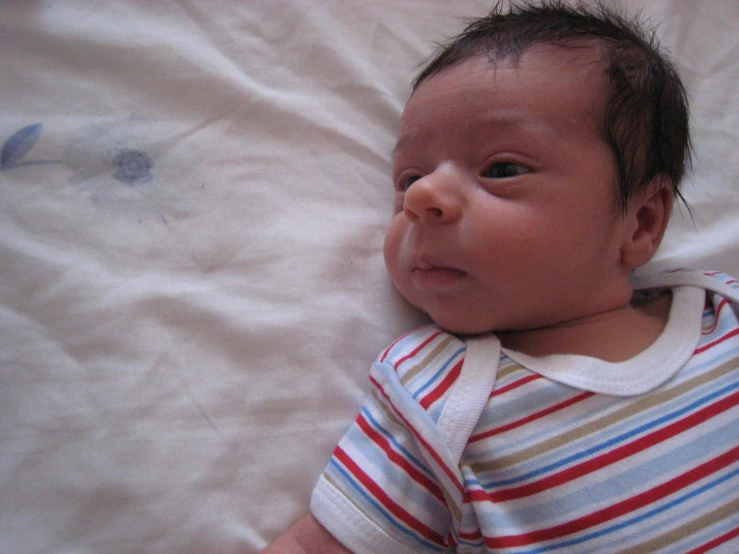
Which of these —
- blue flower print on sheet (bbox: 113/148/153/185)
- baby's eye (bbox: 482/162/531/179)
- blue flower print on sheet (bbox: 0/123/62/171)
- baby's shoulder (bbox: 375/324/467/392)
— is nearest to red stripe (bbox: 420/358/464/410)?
baby's shoulder (bbox: 375/324/467/392)

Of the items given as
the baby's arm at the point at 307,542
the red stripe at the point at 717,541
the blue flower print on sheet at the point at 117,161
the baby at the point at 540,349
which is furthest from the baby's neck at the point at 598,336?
the blue flower print on sheet at the point at 117,161

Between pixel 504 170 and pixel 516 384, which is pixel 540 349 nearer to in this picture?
pixel 516 384

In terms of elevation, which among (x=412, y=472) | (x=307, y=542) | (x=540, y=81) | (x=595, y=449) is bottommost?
(x=307, y=542)

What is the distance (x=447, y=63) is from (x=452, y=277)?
11.6 inches

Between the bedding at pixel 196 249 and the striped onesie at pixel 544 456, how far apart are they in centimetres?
10

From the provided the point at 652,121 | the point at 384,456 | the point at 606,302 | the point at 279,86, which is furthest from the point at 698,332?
the point at 279,86

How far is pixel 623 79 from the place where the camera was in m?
0.70

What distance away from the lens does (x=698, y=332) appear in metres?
0.70

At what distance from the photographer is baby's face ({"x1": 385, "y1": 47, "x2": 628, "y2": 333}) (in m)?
0.65

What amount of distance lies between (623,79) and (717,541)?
535 mm

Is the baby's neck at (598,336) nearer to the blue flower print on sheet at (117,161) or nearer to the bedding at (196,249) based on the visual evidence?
the bedding at (196,249)

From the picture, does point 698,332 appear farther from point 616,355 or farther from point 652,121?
point 652,121

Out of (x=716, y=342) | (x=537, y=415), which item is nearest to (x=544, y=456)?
(x=537, y=415)

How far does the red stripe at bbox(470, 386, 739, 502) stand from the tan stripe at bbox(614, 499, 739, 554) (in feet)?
0.27
